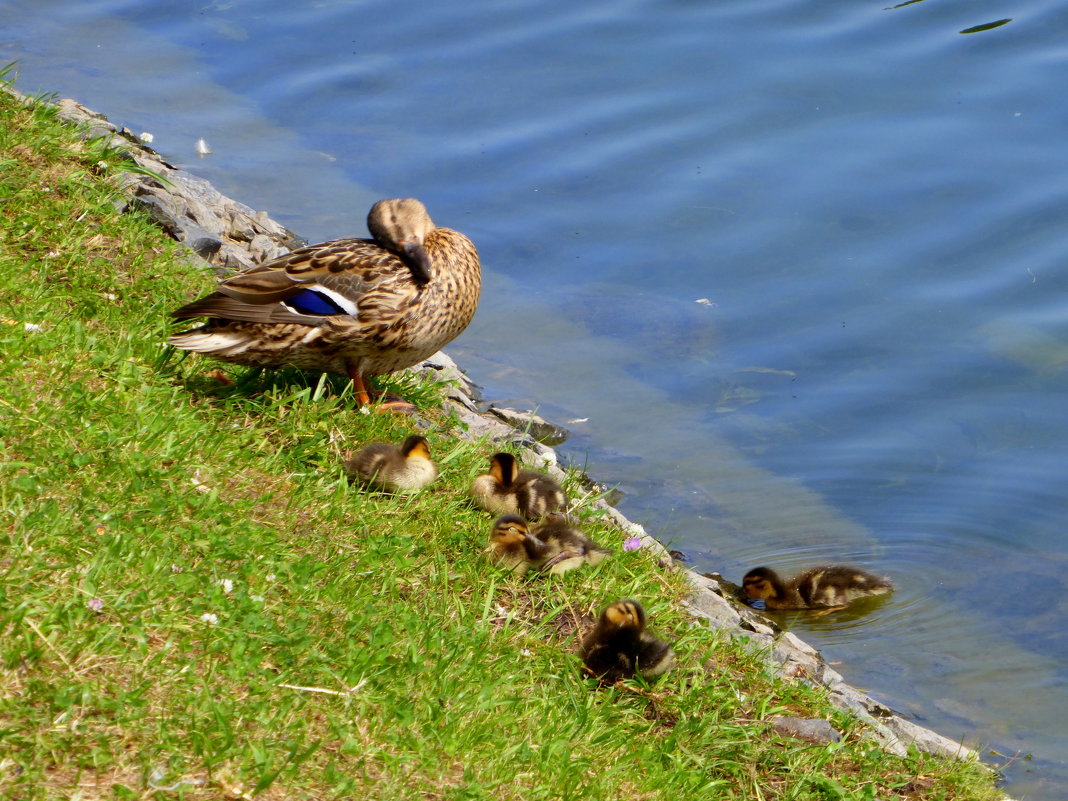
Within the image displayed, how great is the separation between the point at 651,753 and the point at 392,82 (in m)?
10.3

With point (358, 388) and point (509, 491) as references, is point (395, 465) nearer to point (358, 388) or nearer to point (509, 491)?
point (509, 491)

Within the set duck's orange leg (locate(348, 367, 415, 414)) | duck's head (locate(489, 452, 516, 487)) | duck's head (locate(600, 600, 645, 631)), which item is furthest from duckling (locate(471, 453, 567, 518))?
duck's head (locate(600, 600, 645, 631))

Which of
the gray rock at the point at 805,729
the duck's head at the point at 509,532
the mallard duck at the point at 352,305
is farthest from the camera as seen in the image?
the mallard duck at the point at 352,305

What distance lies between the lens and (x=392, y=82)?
13641 mm

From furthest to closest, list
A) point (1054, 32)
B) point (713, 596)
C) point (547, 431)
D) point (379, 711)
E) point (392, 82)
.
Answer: point (392, 82) < point (1054, 32) < point (547, 431) < point (713, 596) < point (379, 711)

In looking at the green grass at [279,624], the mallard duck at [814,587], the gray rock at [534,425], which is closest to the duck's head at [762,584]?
the mallard duck at [814,587]

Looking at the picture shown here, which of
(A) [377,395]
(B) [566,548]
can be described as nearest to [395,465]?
(B) [566,548]

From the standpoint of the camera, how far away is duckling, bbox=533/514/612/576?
18.3 ft

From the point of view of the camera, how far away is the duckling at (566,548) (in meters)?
5.57

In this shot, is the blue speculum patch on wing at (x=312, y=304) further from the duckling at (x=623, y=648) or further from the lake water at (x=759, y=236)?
the lake water at (x=759, y=236)

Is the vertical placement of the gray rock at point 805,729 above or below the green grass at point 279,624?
below

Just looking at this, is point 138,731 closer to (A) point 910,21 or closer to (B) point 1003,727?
(B) point 1003,727

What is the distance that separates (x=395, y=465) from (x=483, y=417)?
2.18 meters

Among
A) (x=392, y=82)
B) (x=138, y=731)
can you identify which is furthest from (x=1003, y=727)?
(x=392, y=82)
